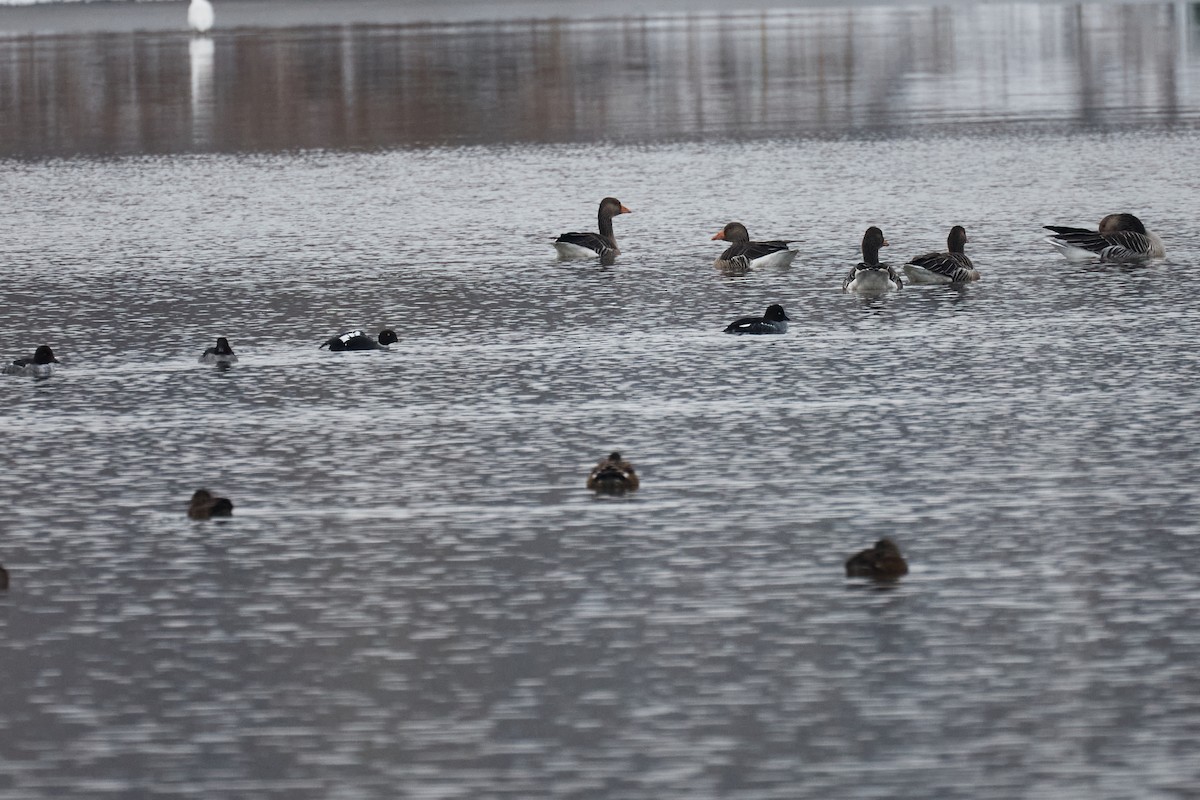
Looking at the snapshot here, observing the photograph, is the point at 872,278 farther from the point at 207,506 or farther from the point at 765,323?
the point at 207,506

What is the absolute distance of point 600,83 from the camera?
53.6m

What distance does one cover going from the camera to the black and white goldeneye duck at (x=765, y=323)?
18.1 metres

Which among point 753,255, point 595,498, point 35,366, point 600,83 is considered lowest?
point 595,498

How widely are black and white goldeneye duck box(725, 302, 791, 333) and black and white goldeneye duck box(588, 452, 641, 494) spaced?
5614 mm

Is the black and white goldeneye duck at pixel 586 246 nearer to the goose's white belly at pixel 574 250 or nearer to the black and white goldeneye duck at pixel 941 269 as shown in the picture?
the goose's white belly at pixel 574 250

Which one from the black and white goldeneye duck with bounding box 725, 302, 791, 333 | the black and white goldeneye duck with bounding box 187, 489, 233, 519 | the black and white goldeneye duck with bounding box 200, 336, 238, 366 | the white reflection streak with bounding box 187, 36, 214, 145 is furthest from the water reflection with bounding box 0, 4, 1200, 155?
the black and white goldeneye duck with bounding box 187, 489, 233, 519

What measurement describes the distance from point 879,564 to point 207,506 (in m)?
3.82

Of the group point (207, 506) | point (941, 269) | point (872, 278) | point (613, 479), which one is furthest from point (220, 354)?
point (941, 269)

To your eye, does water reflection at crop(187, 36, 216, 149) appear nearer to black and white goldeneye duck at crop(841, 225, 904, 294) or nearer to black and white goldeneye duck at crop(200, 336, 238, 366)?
black and white goldeneye duck at crop(841, 225, 904, 294)

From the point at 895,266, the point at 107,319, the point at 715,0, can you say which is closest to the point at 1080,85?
the point at 895,266

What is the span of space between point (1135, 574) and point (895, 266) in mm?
11401

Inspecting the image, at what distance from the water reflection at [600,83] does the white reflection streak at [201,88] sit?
0.32 feet

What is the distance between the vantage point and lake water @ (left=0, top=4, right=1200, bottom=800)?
28.0 feet

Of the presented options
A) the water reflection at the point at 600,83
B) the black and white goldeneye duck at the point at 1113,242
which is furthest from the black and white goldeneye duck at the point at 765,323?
the water reflection at the point at 600,83
